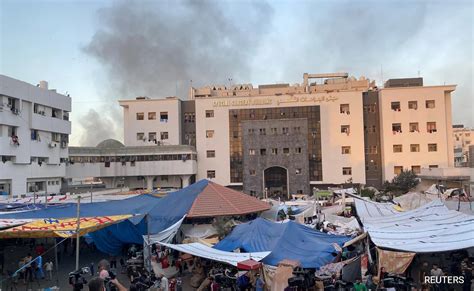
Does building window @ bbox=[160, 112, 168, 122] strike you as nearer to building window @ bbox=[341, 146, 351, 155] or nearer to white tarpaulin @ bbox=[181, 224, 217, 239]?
building window @ bbox=[341, 146, 351, 155]

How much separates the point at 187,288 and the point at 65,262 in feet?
23.4

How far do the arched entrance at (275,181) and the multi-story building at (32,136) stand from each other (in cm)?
2059

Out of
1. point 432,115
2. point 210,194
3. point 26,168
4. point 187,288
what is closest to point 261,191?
point 432,115

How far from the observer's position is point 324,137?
48688 mm

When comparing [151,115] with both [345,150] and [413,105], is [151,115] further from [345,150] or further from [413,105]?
[413,105]

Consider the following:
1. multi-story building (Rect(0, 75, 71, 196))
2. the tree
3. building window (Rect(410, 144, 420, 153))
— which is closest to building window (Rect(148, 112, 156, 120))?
multi-story building (Rect(0, 75, 71, 196))

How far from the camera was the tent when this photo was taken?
1334 centimetres

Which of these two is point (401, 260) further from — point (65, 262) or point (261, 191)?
point (261, 191)

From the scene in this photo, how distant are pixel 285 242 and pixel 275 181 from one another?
34.4 meters

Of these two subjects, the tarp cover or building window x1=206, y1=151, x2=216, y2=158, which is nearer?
the tarp cover

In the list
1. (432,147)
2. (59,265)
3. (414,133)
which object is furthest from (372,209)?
(432,147)

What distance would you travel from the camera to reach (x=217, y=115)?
5078cm

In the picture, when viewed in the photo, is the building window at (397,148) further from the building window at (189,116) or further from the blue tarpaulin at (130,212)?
the blue tarpaulin at (130,212)

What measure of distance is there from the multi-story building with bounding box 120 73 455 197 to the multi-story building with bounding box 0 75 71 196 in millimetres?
16031
